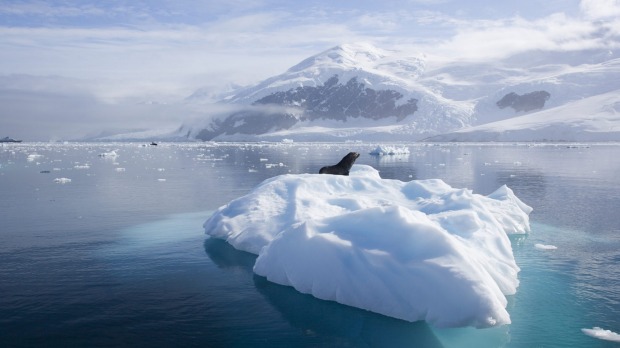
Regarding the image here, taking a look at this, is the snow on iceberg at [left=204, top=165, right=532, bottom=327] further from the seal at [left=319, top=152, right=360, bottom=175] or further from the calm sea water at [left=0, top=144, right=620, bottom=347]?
the seal at [left=319, top=152, right=360, bottom=175]

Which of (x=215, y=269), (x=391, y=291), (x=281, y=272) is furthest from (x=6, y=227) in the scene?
(x=391, y=291)

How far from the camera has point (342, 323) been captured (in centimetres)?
966

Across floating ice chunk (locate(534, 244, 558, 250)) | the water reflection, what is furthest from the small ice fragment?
the water reflection

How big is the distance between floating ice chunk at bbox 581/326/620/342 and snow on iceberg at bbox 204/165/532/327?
1.43 metres

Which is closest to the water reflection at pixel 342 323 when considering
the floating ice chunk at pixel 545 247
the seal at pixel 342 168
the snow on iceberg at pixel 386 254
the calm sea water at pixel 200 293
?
the calm sea water at pixel 200 293

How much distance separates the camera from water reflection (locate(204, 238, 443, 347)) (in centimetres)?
900

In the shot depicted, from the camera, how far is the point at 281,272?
1197 centimetres

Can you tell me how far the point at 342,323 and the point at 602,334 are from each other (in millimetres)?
4690

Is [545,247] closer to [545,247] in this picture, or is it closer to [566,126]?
[545,247]

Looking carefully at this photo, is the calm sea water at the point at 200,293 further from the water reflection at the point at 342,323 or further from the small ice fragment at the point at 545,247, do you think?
the small ice fragment at the point at 545,247

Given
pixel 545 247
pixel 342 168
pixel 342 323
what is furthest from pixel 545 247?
pixel 342 168

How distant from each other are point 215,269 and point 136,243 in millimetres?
4246

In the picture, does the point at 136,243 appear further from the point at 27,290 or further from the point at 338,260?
the point at 338,260

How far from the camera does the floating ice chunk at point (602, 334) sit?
8892 millimetres
